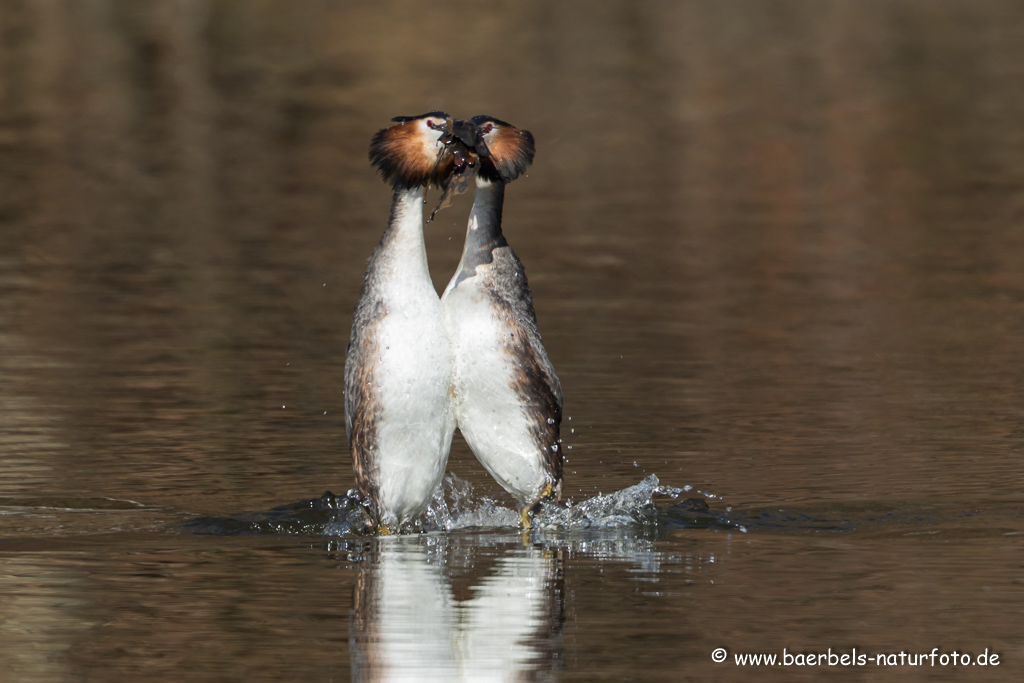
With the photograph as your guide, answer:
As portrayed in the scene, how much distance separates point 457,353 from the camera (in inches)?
357

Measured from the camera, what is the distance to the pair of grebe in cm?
885

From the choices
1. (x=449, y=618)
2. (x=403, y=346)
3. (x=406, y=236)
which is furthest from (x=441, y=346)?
(x=449, y=618)

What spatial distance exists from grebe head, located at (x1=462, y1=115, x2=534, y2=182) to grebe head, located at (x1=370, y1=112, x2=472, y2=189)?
3.4 inches

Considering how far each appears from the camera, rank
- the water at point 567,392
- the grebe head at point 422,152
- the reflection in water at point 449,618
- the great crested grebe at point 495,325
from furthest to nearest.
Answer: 1. the great crested grebe at point 495,325
2. the grebe head at point 422,152
3. the water at point 567,392
4. the reflection in water at point 449,618

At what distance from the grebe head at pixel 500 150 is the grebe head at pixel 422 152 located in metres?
0.09

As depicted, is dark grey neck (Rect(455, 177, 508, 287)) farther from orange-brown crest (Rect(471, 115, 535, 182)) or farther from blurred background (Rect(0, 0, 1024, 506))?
blurred background (Rect(0, 0, 1024, 506))

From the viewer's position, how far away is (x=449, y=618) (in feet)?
25.2

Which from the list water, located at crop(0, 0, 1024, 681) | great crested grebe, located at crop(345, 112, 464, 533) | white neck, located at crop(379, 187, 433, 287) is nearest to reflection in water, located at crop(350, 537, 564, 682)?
water, located at crop(0, 0, 1024, 681)

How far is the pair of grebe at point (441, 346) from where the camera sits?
8852 mm

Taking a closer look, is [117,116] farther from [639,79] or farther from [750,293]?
[750,293]

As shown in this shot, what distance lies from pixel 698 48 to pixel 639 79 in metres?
4.77

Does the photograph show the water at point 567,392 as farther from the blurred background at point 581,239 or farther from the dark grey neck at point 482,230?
the dark grey neck at point 482,230

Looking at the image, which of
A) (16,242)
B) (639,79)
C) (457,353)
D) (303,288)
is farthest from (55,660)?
(639,79)

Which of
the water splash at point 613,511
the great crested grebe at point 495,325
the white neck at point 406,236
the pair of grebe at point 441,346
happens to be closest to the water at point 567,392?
the water splash at point 613,511
